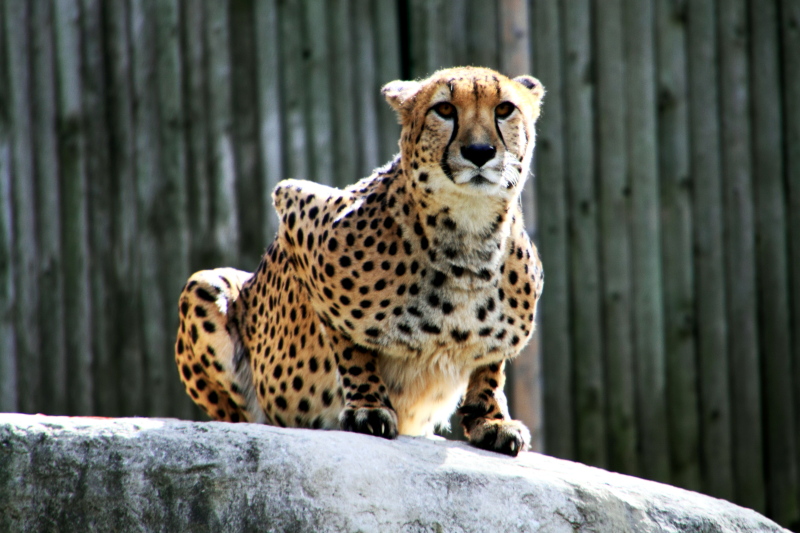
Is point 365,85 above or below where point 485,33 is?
below

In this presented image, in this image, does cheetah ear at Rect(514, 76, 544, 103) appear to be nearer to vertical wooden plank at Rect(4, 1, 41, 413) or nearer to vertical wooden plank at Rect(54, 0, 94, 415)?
vertical wooden plank at Rect(54, 0, 94, 415)

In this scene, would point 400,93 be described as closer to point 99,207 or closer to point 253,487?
point 253,487

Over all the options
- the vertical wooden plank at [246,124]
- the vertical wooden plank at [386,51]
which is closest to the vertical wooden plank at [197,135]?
the vertical wooden plank at [246,124]

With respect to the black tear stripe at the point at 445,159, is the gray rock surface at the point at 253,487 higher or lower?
lower

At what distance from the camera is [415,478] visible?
3.02 m

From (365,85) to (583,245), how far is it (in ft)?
5.69

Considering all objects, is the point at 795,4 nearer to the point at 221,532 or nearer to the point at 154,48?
the point at 154,48

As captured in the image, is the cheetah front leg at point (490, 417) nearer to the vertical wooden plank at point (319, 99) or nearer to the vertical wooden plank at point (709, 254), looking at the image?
the vertical wooden plank at point (319, 99)

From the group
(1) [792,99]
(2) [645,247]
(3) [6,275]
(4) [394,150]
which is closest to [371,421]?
(4) [394,150]

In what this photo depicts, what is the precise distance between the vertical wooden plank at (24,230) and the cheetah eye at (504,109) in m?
3.78

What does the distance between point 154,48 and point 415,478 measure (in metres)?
4.10

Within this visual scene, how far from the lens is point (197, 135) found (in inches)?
244

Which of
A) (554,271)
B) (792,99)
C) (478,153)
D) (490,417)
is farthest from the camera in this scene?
(792,99)

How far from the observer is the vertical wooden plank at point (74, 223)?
20.3 ft
